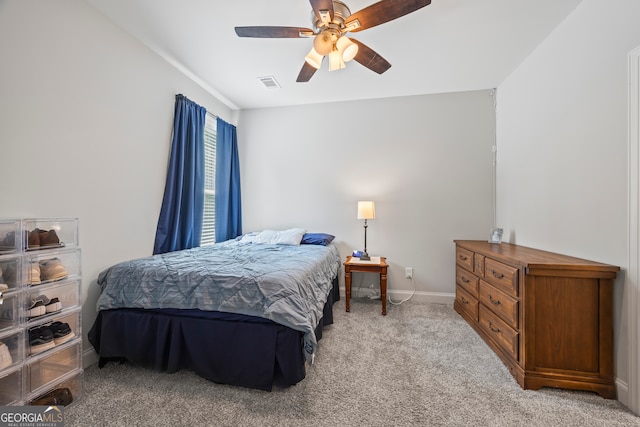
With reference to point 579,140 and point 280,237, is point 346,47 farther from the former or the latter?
point 280,237

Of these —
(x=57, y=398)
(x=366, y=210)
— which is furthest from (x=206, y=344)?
(x=366, y=210)

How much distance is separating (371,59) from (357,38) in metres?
0.39

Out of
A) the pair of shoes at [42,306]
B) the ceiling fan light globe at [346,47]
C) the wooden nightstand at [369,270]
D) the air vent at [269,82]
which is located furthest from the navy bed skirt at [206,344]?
the air vent at [269,82]

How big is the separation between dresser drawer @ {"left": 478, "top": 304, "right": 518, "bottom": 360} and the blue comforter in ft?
4.58

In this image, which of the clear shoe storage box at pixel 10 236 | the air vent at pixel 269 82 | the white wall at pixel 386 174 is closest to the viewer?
the clear shoe storage box at pixel 10 236

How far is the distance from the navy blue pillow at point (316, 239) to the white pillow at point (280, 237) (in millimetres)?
66

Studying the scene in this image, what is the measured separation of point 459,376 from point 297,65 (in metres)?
3.13

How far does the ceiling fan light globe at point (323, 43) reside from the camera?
1836 millimetres

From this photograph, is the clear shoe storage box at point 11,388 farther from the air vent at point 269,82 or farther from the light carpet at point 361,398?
the air vent at point 269,82

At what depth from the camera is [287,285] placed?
1.70 metres

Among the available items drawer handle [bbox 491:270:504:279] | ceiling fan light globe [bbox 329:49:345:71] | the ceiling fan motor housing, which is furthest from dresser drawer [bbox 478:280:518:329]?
the ceiling fan motor housing

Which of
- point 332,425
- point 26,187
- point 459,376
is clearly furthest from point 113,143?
point 459,376

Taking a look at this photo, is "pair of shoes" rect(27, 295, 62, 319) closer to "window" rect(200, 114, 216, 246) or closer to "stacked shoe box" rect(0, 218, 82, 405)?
"stacked shoe box" rect(0, 218, 82, 405)

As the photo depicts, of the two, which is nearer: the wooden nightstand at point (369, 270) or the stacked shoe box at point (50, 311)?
the stacked shoe box at point (50, 311)
